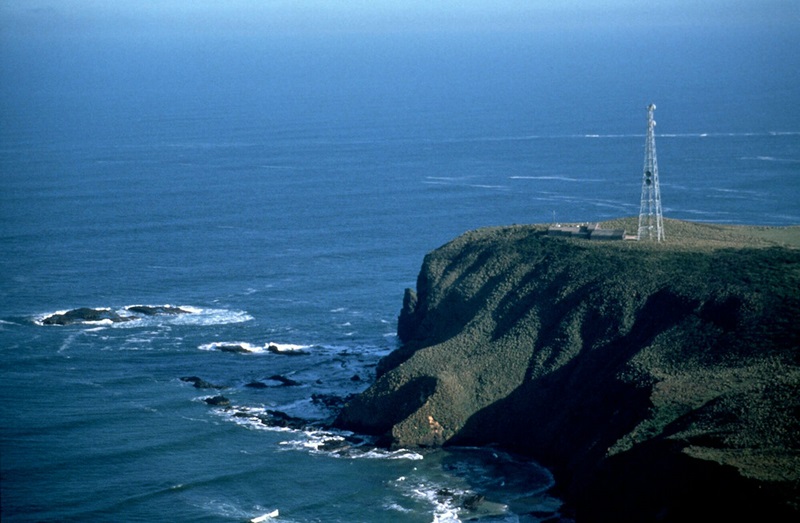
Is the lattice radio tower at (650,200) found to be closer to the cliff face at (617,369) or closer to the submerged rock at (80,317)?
the cliff face at (617,369)

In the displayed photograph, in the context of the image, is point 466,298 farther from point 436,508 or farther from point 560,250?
point 436,508

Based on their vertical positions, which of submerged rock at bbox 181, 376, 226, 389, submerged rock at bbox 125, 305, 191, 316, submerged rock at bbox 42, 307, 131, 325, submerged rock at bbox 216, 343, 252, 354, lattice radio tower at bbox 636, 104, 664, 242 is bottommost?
submerged rock at bbox 181, 376, 226, 389

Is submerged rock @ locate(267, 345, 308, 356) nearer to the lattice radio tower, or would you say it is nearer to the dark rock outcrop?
the dark rock outcrop

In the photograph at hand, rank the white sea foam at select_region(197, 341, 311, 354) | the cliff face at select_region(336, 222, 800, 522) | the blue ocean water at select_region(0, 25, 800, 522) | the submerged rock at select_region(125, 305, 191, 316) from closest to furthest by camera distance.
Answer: the cliff face at select_region(336, 222, 800, 522)
the blue ocean water at select_region(0, 25, 800, 522)
the white sea foam at select_region(197, 341, 311, 354)
the submerged rock at select_region(125, 305, 191, 316)

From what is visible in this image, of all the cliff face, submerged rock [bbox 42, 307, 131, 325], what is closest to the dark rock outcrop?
submerged rock [bbox 42, 307, 131, 325]

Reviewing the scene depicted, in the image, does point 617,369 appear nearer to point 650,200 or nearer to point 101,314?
point 650,200

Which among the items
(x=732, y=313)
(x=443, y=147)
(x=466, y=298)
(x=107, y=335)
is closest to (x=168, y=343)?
(x=107, y=335)

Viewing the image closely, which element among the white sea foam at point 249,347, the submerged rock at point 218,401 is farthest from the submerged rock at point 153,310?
the submerged rock at point 218,401
